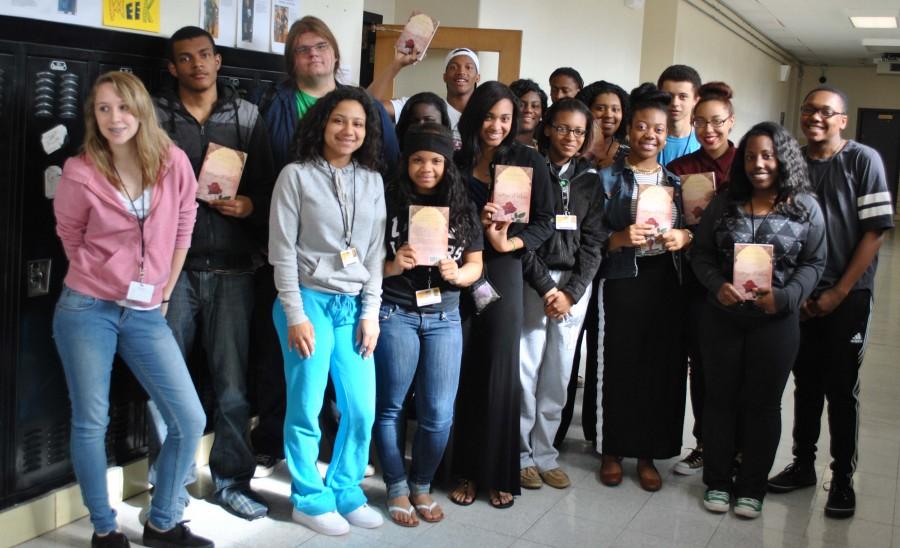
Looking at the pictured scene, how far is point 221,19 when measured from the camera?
3402 mm

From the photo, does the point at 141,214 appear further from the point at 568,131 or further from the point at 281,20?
the point at 568,131

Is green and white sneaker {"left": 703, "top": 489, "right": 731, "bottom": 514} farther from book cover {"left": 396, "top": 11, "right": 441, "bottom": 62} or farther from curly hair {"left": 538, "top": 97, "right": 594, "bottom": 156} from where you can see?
book cover {"left": 396, "top": 11, "right": 441, "bottom": 62}

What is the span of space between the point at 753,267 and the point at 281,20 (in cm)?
213

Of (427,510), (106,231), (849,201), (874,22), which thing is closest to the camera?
(106,231)

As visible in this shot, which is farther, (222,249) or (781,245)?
(781,245)

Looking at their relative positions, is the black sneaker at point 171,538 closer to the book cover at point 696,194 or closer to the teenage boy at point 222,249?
the teenage boy at point 222,249

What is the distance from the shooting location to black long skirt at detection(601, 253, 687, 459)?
136 inches

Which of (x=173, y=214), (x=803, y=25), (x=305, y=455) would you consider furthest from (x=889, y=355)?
(x=803, y=25)

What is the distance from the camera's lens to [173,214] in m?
2.64

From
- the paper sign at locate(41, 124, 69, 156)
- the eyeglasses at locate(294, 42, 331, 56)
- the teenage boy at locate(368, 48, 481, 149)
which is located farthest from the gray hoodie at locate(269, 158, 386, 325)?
the teenage boy at locate(368, 48, 481, 149)

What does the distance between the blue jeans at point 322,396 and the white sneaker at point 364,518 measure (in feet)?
0.07

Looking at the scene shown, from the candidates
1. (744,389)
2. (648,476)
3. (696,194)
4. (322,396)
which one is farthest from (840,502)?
(322,396)

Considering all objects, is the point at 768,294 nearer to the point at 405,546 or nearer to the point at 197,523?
the point at 405,546

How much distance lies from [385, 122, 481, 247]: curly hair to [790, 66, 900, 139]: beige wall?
17794mm
